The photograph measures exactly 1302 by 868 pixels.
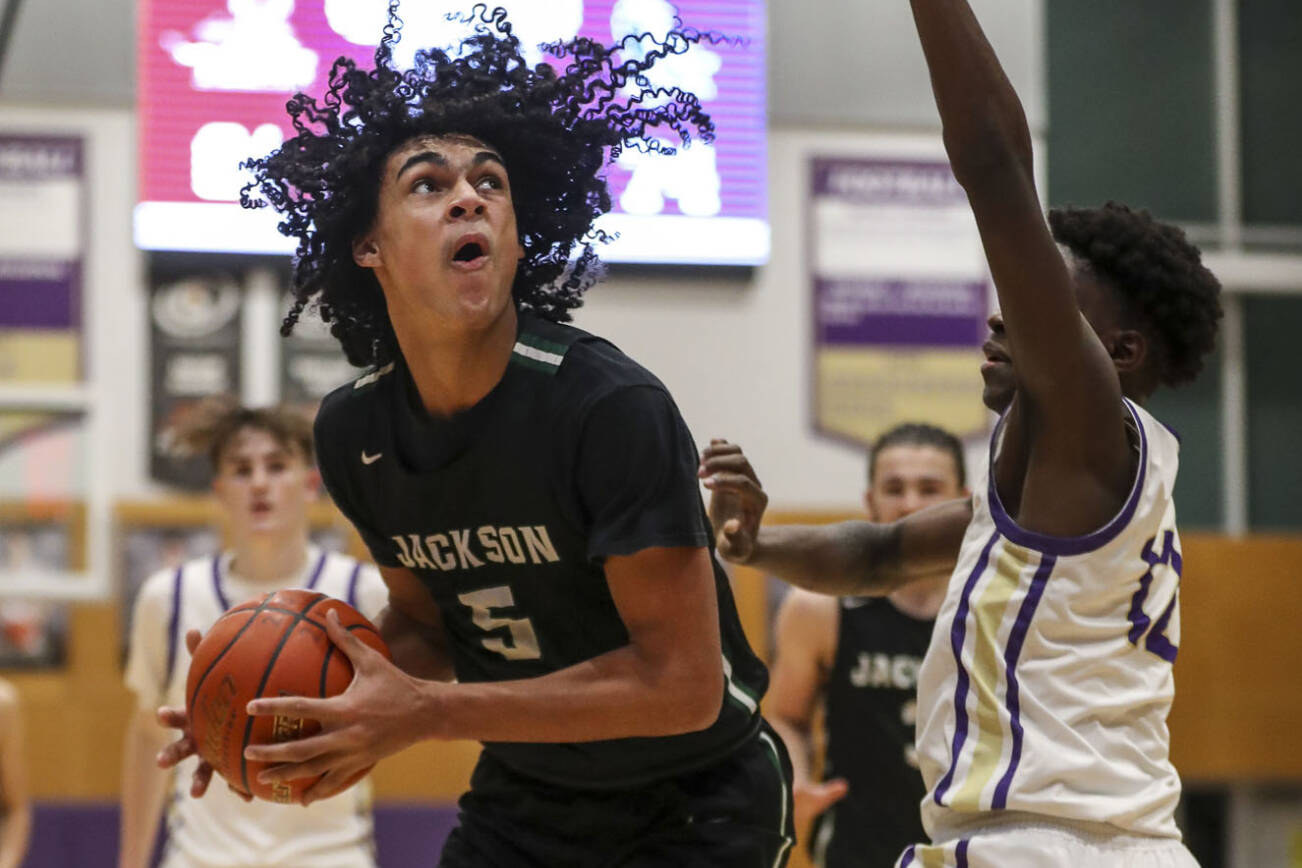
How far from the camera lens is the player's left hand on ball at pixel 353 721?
208 cm

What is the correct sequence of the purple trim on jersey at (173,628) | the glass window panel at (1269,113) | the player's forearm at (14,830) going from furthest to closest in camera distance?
the glass window panel at (1269,113), the player's forearm at (14,830), the purple trim on jersey at (173,628)

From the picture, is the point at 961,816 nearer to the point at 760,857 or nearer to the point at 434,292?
the point at 760,857

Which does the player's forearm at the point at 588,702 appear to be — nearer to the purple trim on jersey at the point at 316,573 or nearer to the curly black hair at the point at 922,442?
the curly black hair at the point at 922,442

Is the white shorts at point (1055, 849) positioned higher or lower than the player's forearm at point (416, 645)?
lower

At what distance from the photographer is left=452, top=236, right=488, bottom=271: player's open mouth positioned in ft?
7.88

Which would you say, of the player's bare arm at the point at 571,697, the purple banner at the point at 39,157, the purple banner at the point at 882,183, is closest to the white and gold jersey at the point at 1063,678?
the player's bare arm at the point at 571,697

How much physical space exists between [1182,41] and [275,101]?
4874mm

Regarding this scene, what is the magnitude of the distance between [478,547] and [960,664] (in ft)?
2.56

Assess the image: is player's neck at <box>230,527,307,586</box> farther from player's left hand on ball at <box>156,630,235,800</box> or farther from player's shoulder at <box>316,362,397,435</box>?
player's left hand on ball at <box>156,630,235,800</box>

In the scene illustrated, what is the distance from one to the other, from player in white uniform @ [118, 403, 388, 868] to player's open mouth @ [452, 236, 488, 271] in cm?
231

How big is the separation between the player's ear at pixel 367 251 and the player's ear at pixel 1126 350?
120 cm

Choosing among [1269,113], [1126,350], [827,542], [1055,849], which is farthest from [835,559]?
[1269,113]

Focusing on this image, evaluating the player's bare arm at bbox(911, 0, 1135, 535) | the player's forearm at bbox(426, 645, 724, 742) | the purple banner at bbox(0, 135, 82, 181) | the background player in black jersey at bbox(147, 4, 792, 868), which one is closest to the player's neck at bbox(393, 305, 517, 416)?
the background player in black jersey at bbox(147, 4, 792, 868)

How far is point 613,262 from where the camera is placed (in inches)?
273
